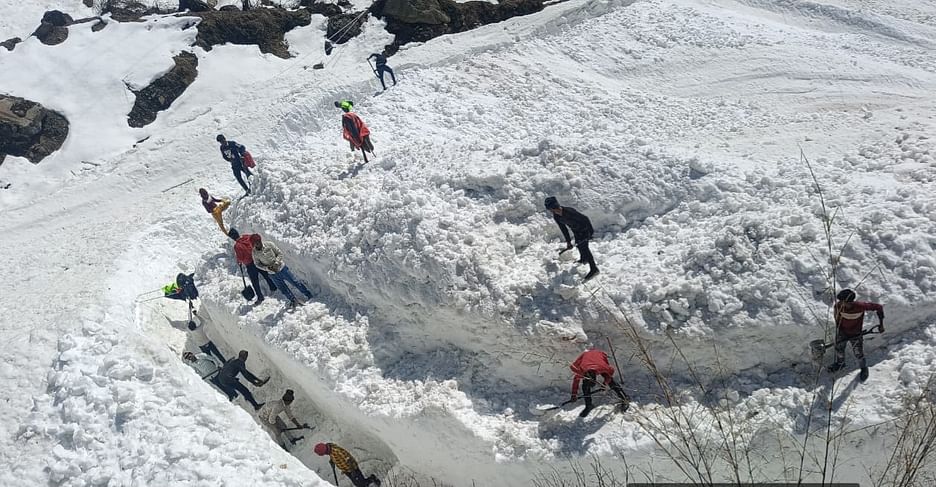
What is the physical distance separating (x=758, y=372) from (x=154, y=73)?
67.6 feet

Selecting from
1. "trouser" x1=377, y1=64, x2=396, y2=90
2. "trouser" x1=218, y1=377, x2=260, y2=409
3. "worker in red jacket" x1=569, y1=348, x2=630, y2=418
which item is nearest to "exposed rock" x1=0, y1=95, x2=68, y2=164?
"trouser" x1=377, y1=64, x2=396, y2=90

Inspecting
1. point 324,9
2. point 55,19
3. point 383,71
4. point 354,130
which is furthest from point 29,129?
point 354,130

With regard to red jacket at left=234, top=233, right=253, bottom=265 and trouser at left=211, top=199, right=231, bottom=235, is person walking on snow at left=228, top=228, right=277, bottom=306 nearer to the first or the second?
red jacket at left=234, top=233, right=253, bottom=265

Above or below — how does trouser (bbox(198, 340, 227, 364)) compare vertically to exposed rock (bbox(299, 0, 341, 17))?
below

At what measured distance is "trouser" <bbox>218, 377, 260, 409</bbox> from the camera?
10548mm

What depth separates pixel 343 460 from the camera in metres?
9.28

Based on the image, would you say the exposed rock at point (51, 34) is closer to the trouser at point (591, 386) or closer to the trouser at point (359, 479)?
the trouser at point (359, 479)

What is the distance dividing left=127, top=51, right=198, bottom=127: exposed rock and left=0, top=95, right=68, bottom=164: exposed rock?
7.41 ft

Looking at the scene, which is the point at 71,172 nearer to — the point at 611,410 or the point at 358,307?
the point at 358,307

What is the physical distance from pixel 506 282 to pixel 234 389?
5137 millimetres

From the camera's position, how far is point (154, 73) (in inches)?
827

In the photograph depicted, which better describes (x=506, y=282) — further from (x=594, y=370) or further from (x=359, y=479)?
(x=359, y=479)

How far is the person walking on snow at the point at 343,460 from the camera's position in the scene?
9242 millimetres

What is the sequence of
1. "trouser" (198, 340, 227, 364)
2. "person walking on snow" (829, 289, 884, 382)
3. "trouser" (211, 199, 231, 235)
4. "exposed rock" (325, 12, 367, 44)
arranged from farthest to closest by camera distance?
1. "exposed rock" (325, 12, 367, 44)
2. "trouser" (211, 199, 231, 235)
3. "trouser" (198, 340, 227, 364)
4. "person walking on snow" (829, 289, 884, 382)
